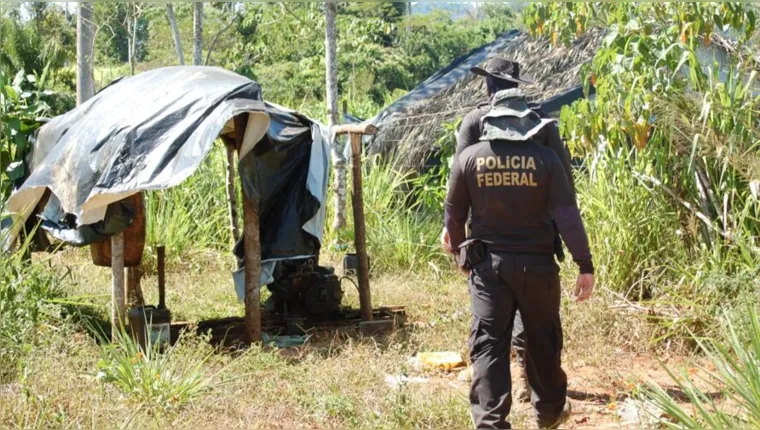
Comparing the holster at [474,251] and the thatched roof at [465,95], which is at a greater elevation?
the thatched roof at [465,95]

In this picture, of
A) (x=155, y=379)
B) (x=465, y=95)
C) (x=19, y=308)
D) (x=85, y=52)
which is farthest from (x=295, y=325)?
(x=85, y=52)

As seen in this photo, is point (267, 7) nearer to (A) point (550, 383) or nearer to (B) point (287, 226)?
(B) point (287, 226)

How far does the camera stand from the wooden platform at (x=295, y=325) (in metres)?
7.98

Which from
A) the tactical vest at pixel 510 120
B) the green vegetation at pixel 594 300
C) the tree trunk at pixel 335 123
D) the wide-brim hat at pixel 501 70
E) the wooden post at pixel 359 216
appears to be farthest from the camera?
the tree trunk at pixel 335 123

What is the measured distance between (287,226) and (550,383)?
354cm

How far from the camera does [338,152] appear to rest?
37.6 feet

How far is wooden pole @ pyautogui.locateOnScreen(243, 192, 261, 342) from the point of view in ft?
24.8

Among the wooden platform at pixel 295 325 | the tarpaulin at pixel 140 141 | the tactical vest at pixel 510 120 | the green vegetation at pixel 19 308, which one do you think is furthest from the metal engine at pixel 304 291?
the tactical vest at pixel 510 120

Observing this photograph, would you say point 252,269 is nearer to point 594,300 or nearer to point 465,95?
point 594,300

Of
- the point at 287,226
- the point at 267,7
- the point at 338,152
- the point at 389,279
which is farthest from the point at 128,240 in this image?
the point at 267,7

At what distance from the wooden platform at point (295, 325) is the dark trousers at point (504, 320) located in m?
3.14

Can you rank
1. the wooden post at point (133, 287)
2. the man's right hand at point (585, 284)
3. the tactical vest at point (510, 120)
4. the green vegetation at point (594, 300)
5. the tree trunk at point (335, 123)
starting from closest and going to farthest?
the tactical vest at point (510, 120), the man's right hand at point (585, 284), the green vegetation at point (594, 300), the wooden post at point (133, 287), the tree trunk at point (335, 123)

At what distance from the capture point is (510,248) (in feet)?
16.1

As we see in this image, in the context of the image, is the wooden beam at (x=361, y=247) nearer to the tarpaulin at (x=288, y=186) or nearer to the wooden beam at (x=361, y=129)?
the wooden beam at (x=361, y=129)
